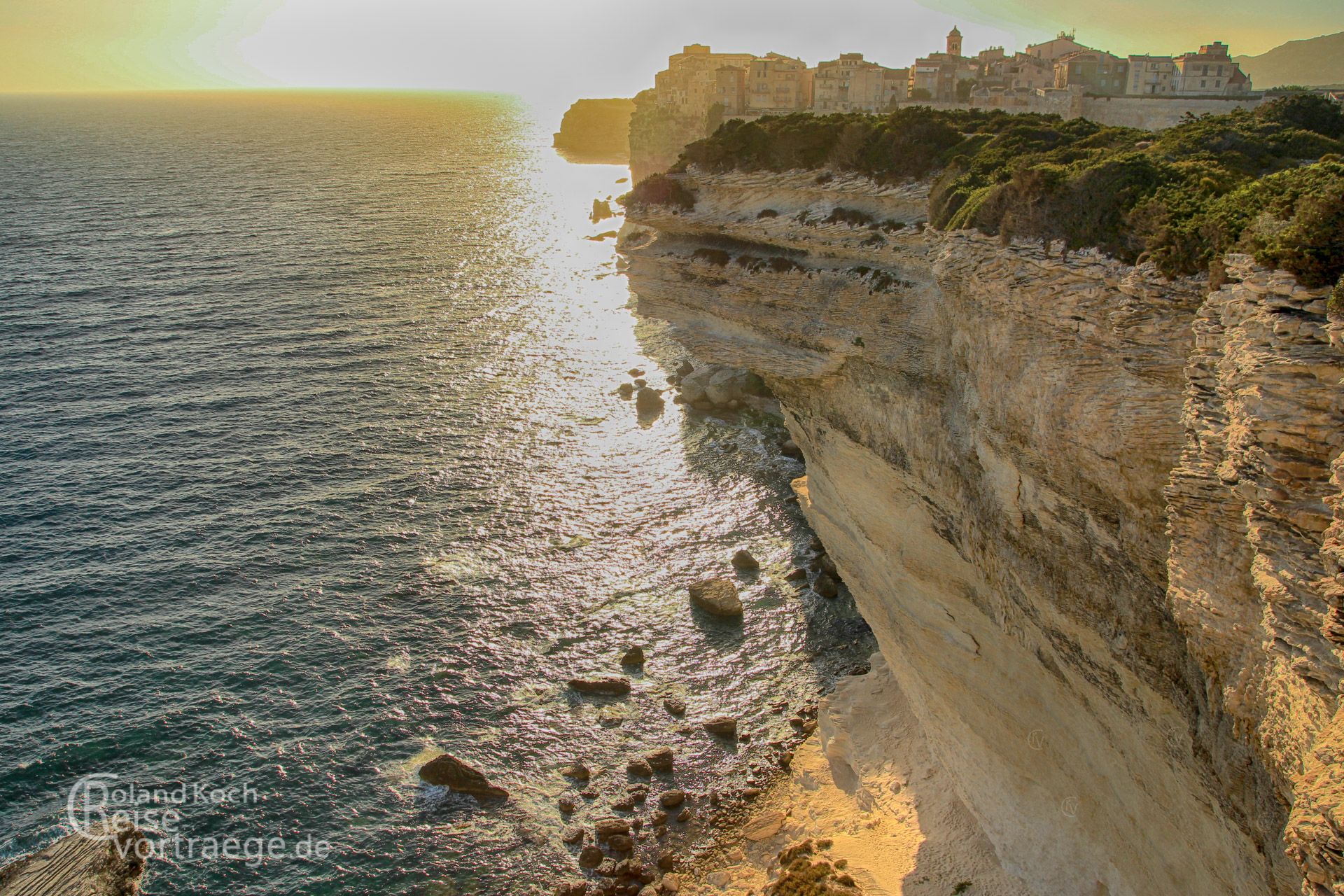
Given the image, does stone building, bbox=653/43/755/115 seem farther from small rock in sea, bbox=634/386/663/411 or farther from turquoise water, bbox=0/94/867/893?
small rock in sea, bbox=634/386/663/411

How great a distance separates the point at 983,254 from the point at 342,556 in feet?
111

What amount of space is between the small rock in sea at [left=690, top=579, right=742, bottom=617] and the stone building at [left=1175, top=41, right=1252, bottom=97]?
57682 mm

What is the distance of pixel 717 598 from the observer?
39.6 meters

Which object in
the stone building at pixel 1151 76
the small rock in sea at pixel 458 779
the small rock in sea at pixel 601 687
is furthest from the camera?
the stone building at pixel 1151 76

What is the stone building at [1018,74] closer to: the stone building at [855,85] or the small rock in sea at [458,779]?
the stone building at [855,85]

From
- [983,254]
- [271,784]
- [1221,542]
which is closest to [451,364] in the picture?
[271,784]

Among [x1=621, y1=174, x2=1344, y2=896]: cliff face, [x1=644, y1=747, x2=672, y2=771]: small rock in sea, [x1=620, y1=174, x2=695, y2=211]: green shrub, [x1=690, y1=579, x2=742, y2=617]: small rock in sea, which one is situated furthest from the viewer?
[x1=620, y1=174, x2=695, y2=211]: green shrub

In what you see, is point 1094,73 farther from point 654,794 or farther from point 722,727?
point 654,794

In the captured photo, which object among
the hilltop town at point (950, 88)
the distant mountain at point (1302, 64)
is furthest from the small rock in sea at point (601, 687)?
the distant mountain at point (1302, 64)

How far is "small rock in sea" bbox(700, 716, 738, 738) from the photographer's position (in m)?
33.2

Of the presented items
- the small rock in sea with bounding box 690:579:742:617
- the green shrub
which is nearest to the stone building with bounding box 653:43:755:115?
the green shrub

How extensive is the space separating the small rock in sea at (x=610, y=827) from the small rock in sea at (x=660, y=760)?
2.60 m

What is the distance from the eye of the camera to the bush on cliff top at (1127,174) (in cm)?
1403

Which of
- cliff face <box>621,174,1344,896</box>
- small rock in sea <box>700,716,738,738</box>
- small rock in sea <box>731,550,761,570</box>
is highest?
cliff face <box>621,174,1344,896</box>
